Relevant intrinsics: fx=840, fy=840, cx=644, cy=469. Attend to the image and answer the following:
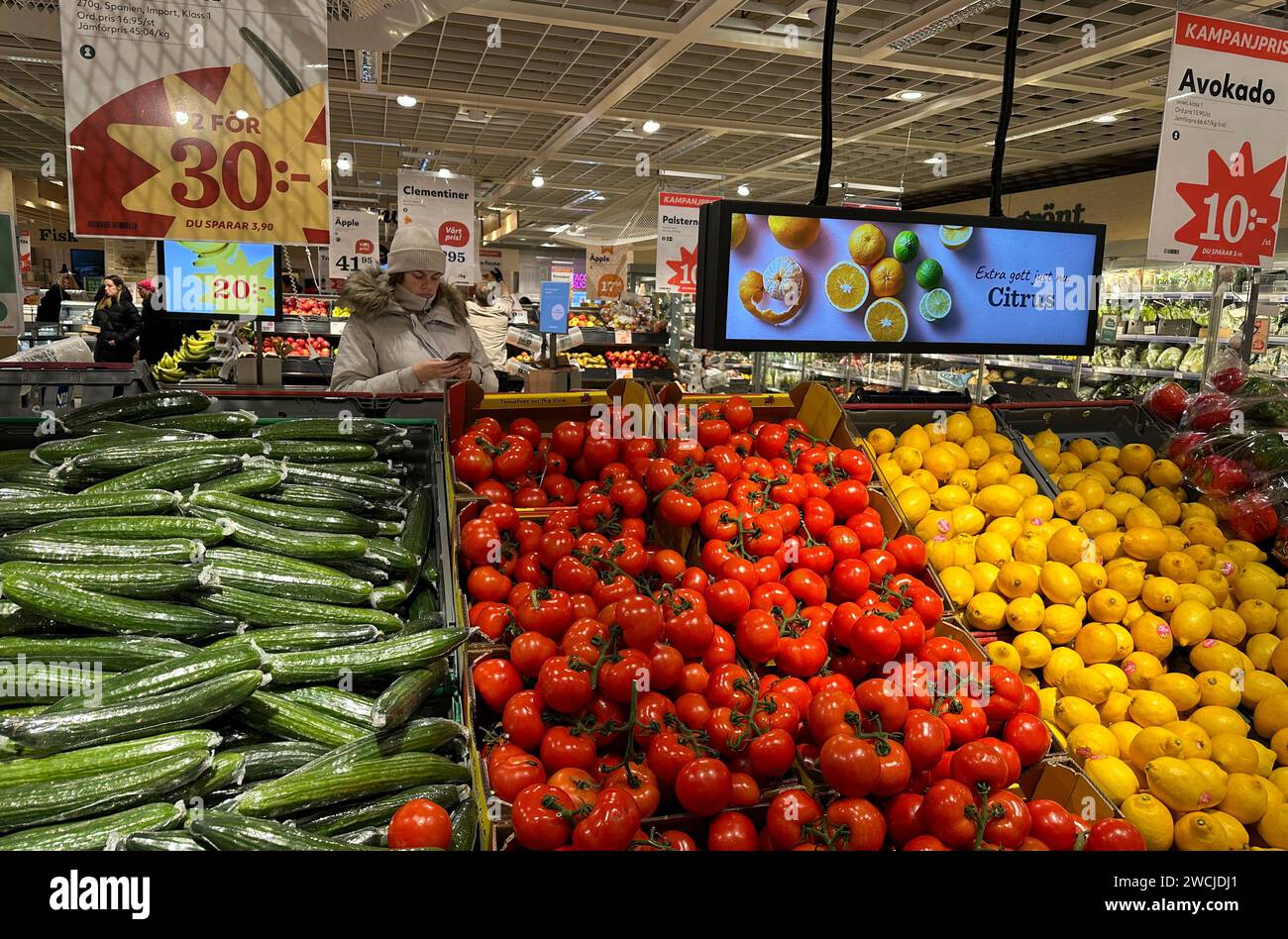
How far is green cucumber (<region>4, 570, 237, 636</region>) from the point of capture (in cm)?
161

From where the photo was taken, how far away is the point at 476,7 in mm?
6219

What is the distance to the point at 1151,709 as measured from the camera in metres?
2.21

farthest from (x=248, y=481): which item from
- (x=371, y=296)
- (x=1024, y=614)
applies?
(x=1024, y=614)

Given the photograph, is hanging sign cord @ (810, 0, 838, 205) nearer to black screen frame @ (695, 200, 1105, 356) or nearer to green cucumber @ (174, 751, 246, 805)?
black screen frame @ (695, 200, 1105, 356)

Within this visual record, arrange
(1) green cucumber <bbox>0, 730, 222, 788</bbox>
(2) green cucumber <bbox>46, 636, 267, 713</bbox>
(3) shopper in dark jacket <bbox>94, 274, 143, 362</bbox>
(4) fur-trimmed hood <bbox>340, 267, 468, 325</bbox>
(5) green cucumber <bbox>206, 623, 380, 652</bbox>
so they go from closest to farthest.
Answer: (1) green cucumber <bbox>0, 730, 222, 788</bbox> < (2) green cucumber <bbox>46, 636, 267, 713</bbox> < (5) green cucumber <bbox>206, 623, 380, 652</bbox> < (4) fur-trimmed hood <bbox>340, 267, 468, 325</bbox> < (3) shopper in dark jacket <bbox>94, 274, 143, 362</bbox>

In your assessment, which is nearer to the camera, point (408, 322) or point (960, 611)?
point (960, 611)

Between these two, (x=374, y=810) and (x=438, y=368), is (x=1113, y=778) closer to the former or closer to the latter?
(x=374, y=810)

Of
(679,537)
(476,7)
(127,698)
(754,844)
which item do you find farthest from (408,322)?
(476,7)

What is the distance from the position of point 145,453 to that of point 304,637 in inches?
29.4

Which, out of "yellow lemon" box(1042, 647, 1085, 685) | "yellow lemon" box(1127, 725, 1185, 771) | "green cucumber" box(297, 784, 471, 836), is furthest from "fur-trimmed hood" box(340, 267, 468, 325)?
"yellow lemon" box(1127, 725, 1185, 771)

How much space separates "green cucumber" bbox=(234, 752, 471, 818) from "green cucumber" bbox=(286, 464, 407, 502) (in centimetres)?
89

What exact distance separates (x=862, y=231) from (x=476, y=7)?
4925 mm
